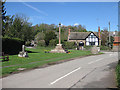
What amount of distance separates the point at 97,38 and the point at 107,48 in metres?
12.7

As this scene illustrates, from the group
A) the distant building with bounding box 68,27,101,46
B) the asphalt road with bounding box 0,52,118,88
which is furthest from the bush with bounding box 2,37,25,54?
the distant building with bounding box 68,27,101,46

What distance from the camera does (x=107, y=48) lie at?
63719mm

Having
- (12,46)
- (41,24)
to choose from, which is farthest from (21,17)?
(41,24)

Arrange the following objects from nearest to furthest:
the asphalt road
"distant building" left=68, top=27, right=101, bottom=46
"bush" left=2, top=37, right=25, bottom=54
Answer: the asphalt road → "bush" left=2, top=37, right=25, bottom=54 → "distant building" left=68, top=27, right=101, bottom=46

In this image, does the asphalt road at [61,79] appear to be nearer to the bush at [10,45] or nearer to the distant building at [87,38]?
the bush at [10,45]

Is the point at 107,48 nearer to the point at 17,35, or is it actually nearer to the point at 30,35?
the point at 30,35

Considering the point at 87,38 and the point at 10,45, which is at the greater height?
the point at 87,38

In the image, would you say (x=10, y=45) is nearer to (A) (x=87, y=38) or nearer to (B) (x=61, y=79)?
(B) (x=61, y=79)

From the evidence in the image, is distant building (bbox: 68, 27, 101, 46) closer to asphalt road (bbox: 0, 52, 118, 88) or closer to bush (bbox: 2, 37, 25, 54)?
bush (bbox: 2, 37, 25, 54)

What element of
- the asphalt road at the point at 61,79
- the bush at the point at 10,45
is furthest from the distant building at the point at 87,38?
the asphalt road at the point at 61,79

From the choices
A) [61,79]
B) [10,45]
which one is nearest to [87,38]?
[10,45]

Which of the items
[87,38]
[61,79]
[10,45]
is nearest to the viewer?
[61,79]

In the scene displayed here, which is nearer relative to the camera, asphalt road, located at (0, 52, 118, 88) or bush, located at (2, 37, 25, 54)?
asphalt road, located at (0, 52, 118, 88)

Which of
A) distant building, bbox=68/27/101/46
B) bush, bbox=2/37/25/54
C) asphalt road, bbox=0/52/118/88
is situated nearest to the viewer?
asphalt road, bbox=0/52/118/88
